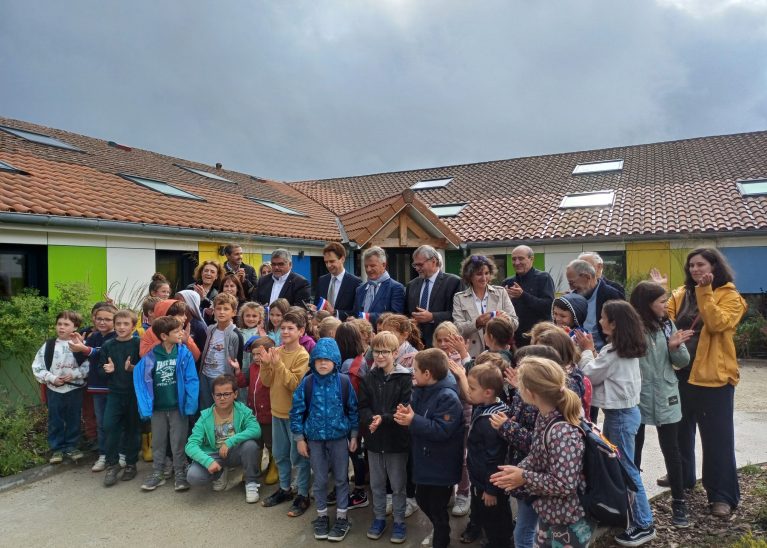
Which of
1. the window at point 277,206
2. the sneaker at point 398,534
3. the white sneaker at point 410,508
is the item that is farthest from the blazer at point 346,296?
the window at point 277,206

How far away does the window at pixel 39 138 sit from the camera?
39.0 ft

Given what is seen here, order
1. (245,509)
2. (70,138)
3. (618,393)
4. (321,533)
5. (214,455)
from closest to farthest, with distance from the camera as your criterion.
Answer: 1. (618,393)
2. (321,533)
3. (245,509)
4. (214,455)
5. (70,138)

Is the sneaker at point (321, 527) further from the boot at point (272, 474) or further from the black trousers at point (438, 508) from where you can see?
the boot at point (272, 474)

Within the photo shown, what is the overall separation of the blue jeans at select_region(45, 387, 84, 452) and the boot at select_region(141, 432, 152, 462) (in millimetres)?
653

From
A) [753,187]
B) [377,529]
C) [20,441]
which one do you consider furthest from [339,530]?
[753,187]

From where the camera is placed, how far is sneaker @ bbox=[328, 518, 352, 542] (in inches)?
139

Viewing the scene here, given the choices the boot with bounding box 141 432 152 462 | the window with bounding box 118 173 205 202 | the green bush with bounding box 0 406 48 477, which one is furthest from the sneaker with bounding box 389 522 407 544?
the window with bounding box 118 173 205 202

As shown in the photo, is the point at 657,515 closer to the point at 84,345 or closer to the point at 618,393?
the point at 618,393

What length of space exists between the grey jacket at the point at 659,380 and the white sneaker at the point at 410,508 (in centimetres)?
178

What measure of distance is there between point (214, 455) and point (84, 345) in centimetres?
186

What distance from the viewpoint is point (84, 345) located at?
200 inches

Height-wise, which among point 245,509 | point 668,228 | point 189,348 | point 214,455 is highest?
point 668,228

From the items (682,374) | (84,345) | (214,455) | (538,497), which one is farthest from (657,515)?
(84,345)

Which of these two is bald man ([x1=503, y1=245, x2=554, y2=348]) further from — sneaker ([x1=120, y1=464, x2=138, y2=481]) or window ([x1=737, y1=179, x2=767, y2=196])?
window ([x1=737, y1=179, x2=767, y2=196])
